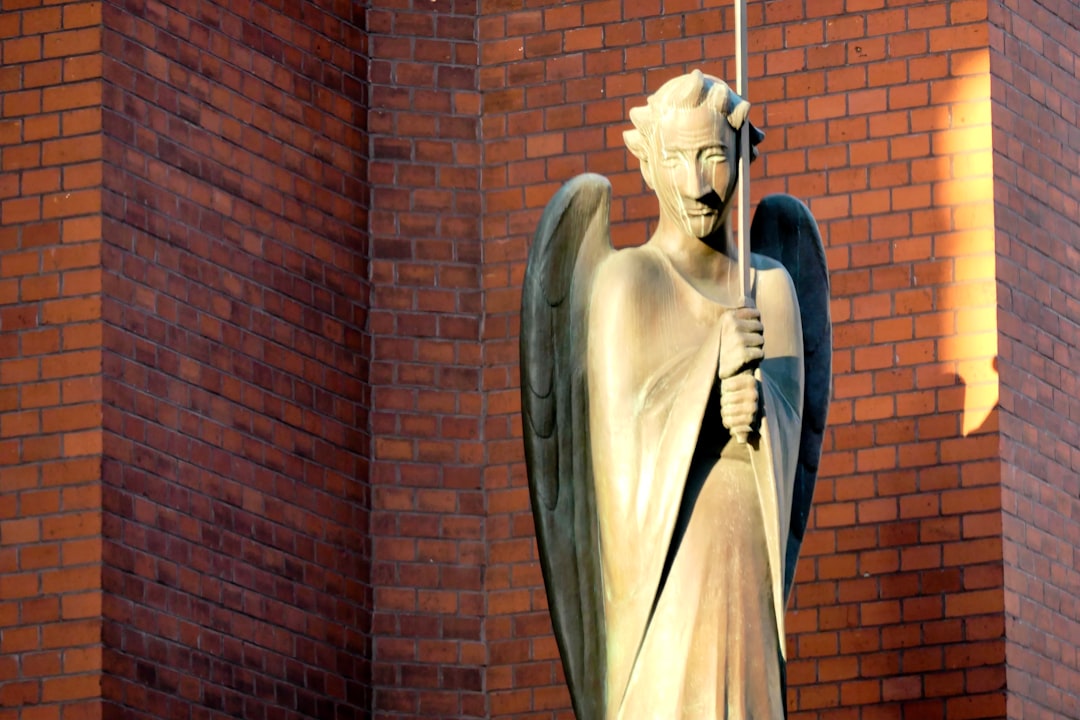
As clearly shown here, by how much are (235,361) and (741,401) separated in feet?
9.76

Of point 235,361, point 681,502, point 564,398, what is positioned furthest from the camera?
point 235,361

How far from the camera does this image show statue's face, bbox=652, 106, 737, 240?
880 centimetres

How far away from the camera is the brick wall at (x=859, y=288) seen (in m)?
10.8

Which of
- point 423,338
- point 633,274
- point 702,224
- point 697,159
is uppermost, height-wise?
point 423,338

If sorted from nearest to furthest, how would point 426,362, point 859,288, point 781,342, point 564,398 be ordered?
point 781,342 → point 564,398 → point 859,288 → point 426,362

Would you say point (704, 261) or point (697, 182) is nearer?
point (697, 182)

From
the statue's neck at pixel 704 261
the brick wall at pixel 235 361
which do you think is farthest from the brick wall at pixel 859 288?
the statue's neck at pixel 704 261

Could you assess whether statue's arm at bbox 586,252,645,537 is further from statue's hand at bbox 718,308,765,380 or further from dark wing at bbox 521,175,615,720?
statue's hand at bbox 718,308,765,380

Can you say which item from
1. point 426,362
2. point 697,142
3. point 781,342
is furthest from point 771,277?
point 426,362

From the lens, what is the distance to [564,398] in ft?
29.7

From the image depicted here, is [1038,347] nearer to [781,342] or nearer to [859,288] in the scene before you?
[859,288]

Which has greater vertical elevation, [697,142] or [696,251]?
[697,142]

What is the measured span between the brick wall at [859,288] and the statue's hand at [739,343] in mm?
2472

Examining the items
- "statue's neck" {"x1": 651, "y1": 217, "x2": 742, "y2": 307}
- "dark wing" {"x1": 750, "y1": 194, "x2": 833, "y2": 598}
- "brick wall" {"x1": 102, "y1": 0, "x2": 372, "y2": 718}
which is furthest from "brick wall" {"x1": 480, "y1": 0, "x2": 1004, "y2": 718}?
"statue's neck" {"x1": 651, "y1": 217, "x2": 742, "y2": 307}
